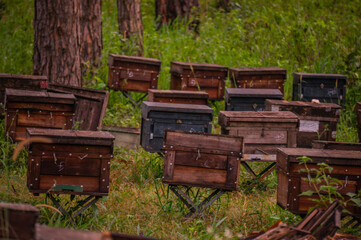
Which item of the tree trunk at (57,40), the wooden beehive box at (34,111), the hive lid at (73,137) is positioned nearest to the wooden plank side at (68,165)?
the hive lid at (73,137)

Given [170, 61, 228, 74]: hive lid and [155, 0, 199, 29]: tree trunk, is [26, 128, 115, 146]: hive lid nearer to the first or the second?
[170, 61, 228, 74]: hive lid

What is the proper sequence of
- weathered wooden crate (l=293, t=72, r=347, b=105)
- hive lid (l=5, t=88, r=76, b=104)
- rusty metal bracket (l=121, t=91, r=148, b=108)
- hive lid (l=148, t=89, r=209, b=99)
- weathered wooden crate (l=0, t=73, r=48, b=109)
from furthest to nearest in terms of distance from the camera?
rusty metal bracket (l=121, t=91, r=148, b=108) < weathered wooden crate (l=293, t=72, r=347, b=105) < hive lid (l=148, t=89, r=209, b=99) < weathered wooden crate (l=0, t=73, r=48, b=109) < hive lid (l=5, t=88, r=76, b=104)

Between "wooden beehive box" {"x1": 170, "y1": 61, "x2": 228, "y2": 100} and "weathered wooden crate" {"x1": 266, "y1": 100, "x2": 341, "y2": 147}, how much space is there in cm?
263

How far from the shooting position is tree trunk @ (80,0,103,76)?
11.9 meters

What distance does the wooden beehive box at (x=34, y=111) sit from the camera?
6.98 metres

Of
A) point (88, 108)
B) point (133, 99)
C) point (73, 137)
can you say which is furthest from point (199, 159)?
point (133, 99)

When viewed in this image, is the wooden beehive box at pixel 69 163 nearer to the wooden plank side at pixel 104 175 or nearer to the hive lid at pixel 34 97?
the wooden plank side at pixel 104 175

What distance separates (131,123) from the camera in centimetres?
1020

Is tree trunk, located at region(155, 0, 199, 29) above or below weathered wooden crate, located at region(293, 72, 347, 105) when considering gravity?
above

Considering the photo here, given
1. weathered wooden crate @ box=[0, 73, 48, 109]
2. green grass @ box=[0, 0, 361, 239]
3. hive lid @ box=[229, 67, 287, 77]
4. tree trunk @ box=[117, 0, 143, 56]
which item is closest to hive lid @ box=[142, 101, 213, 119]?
green grass @ box=[0, 0, 361, 239]

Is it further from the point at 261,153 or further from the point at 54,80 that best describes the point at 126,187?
the point at 54,80

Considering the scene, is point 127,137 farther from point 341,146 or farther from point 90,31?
point 90,31

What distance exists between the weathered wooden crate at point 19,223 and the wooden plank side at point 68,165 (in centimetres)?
243

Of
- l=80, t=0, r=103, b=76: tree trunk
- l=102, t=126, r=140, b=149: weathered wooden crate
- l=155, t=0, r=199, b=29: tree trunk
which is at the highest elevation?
l=155, t=0, r=199, b=29: tree trunk
